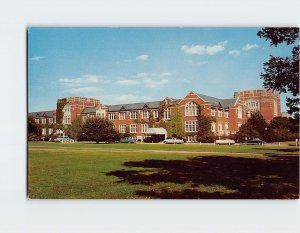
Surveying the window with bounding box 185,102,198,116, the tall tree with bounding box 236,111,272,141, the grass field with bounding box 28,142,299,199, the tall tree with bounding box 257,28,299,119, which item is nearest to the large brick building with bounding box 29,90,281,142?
the window with bounding box 185,102,198,116

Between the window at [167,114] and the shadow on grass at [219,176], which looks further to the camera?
the window at [167,114]

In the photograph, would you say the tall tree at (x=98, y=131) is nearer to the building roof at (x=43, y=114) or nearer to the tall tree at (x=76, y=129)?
the tall tree at (x=76, y=129)

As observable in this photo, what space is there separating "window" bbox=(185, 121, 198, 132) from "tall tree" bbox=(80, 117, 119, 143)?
5.32 feet

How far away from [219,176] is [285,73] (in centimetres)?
267

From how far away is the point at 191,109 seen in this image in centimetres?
869

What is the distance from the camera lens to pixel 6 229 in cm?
761

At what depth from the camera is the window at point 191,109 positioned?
28.1 ft

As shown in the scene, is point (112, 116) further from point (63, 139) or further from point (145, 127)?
point (63, 139)

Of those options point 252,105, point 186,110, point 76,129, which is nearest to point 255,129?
point 252,105

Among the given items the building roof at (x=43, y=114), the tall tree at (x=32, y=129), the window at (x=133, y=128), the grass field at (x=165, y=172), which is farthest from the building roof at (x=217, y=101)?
the tall tree at (x=32, y=129)

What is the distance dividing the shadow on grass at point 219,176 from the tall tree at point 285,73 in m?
1.27

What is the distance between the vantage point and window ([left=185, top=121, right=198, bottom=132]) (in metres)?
8.96

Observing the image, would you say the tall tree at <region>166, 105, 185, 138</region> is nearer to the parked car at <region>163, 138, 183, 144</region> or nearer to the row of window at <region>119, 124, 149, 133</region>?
the parked car at <region>163, 138, 183, 144</region>
